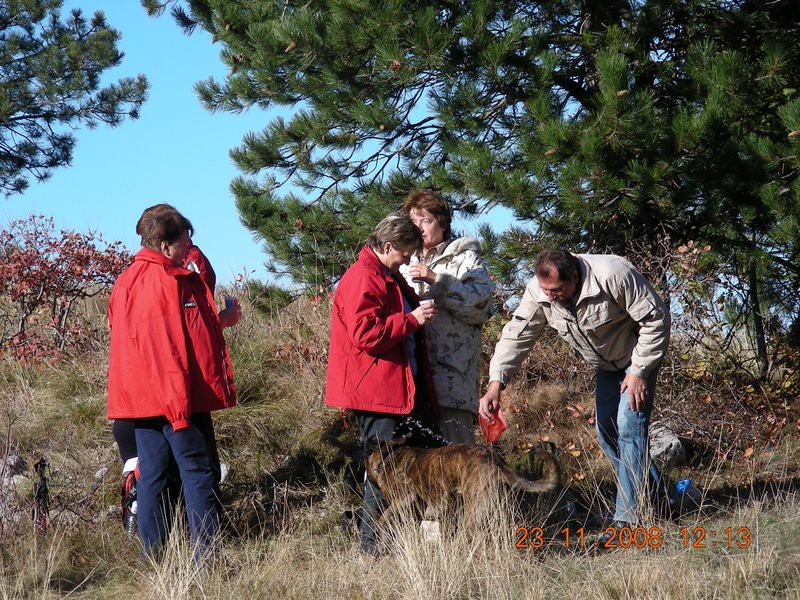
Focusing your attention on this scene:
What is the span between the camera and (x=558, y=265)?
15.4ft

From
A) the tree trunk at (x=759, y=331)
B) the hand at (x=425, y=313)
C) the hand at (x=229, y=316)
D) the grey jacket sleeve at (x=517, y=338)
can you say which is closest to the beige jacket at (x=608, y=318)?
the grey jacket sleeve at (x=517, y=338)

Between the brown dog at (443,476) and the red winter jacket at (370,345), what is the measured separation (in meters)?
0.25

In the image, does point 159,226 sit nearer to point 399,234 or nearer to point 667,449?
point 399,234

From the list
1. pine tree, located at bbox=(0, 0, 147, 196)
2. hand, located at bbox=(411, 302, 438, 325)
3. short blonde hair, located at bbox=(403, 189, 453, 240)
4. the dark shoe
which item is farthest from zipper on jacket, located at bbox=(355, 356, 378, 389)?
pine tree, located at bbox=(0, 0, 147, 196)

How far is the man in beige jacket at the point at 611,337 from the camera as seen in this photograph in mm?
4793

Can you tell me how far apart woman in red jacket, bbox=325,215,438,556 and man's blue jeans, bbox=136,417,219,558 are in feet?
2.26

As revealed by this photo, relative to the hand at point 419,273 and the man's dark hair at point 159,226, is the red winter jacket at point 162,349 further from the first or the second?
the hand at point 419,273

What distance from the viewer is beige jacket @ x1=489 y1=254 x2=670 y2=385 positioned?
4805 mm

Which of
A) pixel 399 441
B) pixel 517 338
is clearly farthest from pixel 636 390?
pixel 399 441

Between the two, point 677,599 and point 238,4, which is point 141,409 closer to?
point 677,599

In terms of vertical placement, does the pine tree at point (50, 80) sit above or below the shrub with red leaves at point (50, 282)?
above

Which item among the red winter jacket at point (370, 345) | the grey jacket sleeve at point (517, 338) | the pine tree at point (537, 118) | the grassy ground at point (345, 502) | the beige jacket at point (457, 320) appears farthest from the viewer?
the pine tree at point (537, 118)

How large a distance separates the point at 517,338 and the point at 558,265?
0.66 metres

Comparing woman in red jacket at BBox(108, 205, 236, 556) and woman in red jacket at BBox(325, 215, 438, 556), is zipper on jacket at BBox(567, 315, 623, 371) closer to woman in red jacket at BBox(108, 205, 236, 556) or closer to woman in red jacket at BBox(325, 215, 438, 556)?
woman in red jacket at BBox(325, 215, 438, 556)
